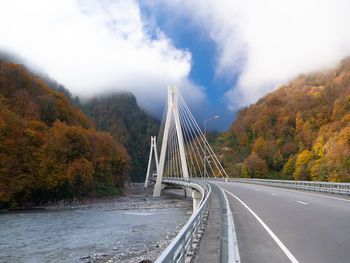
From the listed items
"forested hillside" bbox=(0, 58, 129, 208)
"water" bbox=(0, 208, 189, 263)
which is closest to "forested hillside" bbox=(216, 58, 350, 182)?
"water" bbox=(0, 208, 189, 263)

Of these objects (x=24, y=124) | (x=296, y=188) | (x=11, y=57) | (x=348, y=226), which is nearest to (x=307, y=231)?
(x=348, y=226)

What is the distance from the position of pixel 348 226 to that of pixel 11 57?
442 feet

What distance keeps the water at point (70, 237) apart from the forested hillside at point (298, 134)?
3042cm

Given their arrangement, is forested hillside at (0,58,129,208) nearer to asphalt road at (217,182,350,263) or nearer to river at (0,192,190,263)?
river at (0,192,190,263)

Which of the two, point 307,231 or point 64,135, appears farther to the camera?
point 64,135

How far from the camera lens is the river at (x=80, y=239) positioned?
47.3 feet

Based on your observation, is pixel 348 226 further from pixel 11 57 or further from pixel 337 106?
pixel 11 57

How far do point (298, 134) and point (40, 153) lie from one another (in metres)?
55.9

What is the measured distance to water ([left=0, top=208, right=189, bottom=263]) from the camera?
48.9ft

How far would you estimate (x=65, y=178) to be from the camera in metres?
40.9

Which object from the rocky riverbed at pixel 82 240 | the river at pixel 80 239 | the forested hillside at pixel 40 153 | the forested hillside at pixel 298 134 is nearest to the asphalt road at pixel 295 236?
the rocky riverbed at pixel 82 240

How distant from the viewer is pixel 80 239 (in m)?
18.4

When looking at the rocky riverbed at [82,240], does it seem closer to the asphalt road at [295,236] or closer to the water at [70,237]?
the water at [70,237]

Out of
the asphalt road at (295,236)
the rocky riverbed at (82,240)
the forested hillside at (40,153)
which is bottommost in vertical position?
the rocky riverbed at (82,240)
